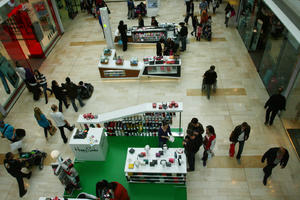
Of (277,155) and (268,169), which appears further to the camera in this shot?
(268,169)

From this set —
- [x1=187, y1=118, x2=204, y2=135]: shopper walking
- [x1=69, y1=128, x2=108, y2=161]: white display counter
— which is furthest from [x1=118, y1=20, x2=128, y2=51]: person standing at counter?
[x1=187, y1=118, x2=204, y2=135]: shopper walking

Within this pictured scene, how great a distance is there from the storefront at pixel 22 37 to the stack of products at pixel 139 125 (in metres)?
4.86

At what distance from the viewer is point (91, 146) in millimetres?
6789

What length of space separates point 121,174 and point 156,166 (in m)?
1.30

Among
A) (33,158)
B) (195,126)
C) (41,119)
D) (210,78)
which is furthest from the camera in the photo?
(210,78)

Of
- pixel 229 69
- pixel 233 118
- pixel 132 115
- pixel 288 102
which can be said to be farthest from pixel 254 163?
pixel 229 69

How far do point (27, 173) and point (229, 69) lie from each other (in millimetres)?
8790

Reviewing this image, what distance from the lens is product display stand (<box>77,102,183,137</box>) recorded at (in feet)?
23.6

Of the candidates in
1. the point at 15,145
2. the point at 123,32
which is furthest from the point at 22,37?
the point at 15,145

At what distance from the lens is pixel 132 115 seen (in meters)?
7.27

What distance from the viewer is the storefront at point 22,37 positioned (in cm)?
934

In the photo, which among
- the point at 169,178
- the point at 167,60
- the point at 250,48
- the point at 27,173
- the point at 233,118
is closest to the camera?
the point at 169,178

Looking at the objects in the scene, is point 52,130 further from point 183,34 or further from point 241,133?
point 183,34

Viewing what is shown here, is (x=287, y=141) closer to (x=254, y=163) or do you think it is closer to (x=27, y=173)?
(x=254, y=163)
